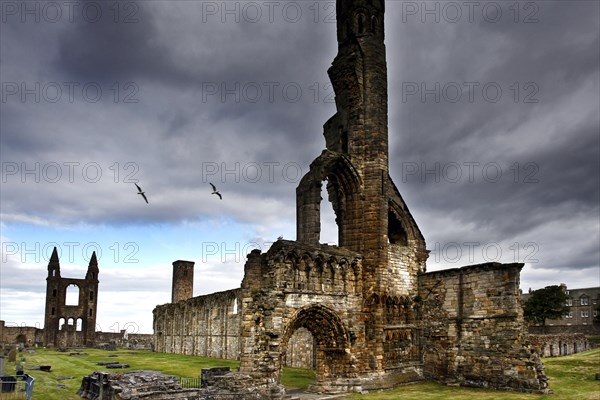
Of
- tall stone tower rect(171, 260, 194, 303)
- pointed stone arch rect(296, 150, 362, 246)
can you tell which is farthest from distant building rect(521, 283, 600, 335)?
pointed stone arch rect(296, 150, 362, 246)

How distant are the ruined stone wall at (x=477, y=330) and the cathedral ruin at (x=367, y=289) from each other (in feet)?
0.15

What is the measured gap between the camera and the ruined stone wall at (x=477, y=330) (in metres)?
22.4

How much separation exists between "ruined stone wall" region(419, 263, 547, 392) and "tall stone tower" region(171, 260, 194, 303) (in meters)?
46.5

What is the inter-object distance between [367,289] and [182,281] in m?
47.5

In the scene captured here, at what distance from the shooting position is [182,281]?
68.0m

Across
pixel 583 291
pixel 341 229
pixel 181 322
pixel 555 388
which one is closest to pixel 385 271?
pixel 341 229

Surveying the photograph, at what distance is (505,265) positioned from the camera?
75.9 ft

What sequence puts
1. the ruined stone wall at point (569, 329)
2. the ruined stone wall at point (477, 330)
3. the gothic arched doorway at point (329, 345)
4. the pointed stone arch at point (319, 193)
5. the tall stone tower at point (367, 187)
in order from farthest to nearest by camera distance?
the ruined stone wall at point (569, 329)
the tall stone tower at point (367, 187)
the pointed stone arch at point (319, 193)
the gothic arched doorway at point (329, 345)
the ruined stone wall at point (477, 330)

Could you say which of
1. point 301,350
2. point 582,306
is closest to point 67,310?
point 301,350

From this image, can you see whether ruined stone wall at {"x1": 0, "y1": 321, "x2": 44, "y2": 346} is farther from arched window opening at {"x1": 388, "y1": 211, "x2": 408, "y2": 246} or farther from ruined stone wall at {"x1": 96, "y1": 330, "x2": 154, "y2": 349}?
arched window opening at {"x1": 388, "y1": 211, "x2": 408, "y2": 246}

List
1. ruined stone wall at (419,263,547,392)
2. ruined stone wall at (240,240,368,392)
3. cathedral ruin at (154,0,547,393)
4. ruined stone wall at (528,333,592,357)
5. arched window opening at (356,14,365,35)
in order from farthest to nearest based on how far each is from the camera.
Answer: ruined stone wall at (528,333,592,357) → arched window opening at (356,14,365,35) → ruined stone wall at (419,263,547,392) → cathedral ruin at (154,0,547,393) → ruined stone wall at (240,240,368,392)

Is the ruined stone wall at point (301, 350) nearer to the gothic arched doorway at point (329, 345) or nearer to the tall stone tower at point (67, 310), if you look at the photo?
the gothic arched doorway at point (329, 345)

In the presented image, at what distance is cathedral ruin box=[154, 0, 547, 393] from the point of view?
21.8 m

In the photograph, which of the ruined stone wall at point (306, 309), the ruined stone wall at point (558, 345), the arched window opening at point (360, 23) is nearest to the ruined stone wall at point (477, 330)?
the ruined stone wall at point (306, 309)
